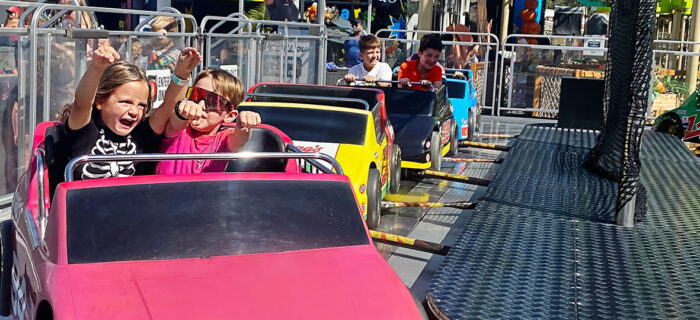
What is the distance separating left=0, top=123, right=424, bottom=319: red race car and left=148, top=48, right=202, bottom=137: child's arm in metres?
0.67

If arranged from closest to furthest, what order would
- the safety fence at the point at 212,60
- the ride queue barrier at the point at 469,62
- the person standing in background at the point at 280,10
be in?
1. the safety fence at the point at 212,60
2. the ride queue barrier at the point at 469,62
3. the person standing in background at the point at 280,10

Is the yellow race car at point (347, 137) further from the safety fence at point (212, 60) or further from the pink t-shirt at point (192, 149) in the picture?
the pink t-shirt at point (192, 149)

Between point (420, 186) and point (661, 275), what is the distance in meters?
5.31

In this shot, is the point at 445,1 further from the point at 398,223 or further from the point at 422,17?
the point at 398,223

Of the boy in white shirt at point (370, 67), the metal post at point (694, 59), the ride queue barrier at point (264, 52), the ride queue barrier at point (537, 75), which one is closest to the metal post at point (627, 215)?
the boy in white shirt at point (370, 67)

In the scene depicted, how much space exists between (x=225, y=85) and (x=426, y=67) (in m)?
6.48

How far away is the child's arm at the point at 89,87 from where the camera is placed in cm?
414

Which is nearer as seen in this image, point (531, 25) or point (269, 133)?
point (269, 133)

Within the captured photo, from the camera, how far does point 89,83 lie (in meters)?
4.26

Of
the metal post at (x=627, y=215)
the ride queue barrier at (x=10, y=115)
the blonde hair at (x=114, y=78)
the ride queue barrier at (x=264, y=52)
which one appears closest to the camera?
the blonde hair at (x=114, y=78)

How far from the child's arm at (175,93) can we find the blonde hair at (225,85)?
103 millimetres

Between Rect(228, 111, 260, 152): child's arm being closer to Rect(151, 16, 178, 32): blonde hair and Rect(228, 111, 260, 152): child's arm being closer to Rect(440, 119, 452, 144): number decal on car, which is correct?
Rect(151, 16, 178, 32): blonde hair

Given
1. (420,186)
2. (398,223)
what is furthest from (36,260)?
(420,186)

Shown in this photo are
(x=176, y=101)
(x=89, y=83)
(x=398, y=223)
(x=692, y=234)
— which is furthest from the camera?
(x=398, y=223)
